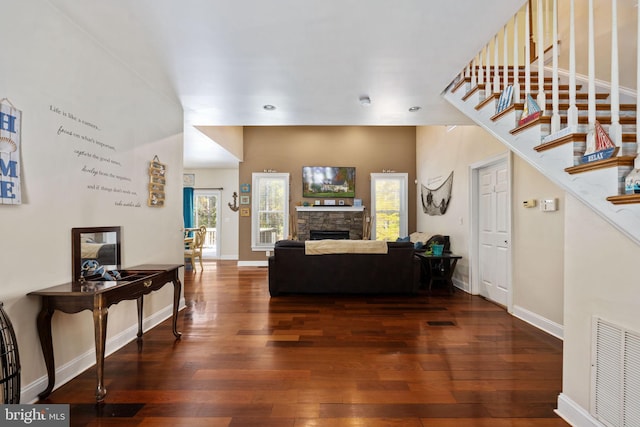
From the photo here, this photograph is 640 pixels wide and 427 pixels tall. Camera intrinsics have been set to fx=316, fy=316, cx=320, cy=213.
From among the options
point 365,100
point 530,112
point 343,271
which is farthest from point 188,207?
point 530,112

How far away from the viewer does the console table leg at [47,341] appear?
2090mm

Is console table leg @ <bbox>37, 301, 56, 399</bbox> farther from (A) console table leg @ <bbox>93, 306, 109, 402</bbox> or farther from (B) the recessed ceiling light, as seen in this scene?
(B) the recessed ceiling light

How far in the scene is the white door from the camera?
4238mm

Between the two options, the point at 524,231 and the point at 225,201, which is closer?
the point at 524,231

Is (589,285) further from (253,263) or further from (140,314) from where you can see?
(253,263)

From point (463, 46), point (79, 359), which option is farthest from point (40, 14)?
point (463, 46)

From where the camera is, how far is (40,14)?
211 centimetres

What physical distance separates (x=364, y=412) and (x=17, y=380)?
79.7 inches

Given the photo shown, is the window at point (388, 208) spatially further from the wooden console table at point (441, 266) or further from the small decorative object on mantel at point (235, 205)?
the small decorative object on mantel at point (235, 205)

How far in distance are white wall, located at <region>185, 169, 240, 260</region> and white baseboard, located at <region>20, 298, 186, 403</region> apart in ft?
17.6

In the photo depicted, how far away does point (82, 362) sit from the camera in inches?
99.7

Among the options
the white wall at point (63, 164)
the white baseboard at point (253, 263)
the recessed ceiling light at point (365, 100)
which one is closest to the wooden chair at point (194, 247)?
the white baseboard at point (253, 263)

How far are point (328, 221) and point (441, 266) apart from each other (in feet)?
10.5

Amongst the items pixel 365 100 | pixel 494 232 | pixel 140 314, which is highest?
pixel 365 100
